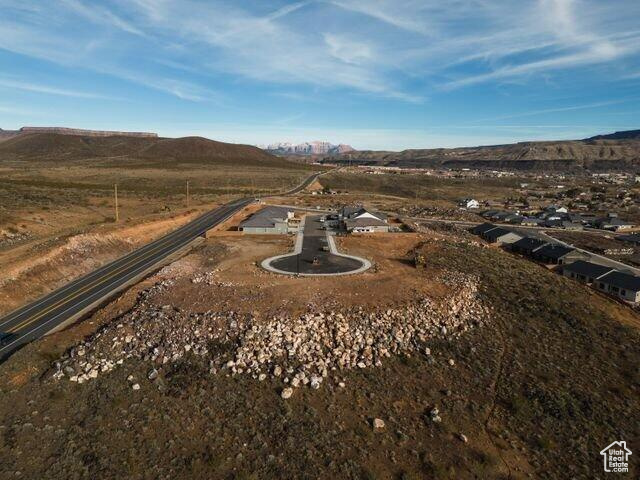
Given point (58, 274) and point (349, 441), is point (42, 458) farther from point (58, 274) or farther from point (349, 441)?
point (58, 274)

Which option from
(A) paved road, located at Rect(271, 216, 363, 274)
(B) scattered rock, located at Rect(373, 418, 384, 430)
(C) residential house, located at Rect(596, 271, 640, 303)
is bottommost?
(B) scattered rock, located at Rect(373, 418, 384, 430)

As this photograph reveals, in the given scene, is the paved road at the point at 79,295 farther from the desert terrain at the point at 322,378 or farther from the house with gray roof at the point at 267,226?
the house with gray roof at the point at 267,226

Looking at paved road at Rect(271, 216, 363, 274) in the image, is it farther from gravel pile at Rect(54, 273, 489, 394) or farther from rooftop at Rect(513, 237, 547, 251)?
rooftop at Rect(513, 237, 547, 251)

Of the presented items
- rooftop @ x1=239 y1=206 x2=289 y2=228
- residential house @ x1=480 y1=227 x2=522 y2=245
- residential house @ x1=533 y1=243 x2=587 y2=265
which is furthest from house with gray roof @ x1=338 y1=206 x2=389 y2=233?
residential house @ x1=533 y1=243 x2=587 y2=265

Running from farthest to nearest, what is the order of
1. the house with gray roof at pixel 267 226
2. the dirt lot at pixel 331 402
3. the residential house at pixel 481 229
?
the residential house at pixel 481 229 < the house with gray roof at pixel 267 226 < the dirt lot at pixel 331 402

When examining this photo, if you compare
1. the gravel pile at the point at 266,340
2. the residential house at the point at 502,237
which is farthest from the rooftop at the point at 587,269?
the gravel pile at the point at 266,340

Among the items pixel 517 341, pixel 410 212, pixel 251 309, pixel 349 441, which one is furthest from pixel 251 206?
pixel 349 441

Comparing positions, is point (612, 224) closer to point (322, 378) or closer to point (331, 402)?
point (322, 378)
